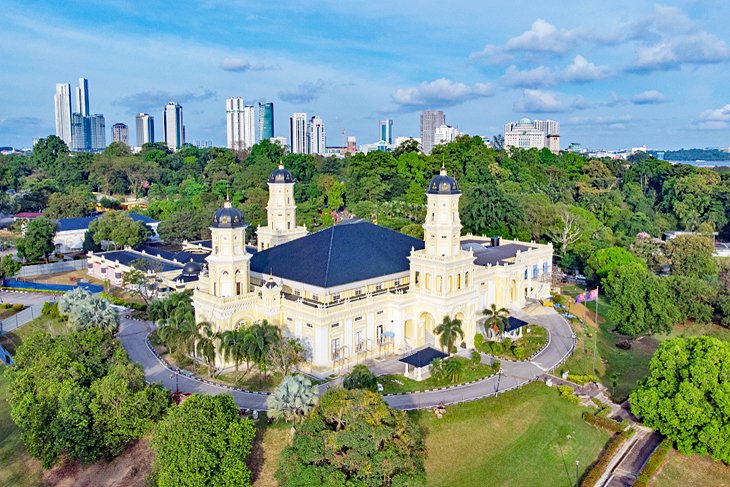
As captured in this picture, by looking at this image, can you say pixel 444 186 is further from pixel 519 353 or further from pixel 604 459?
pixel 604 459

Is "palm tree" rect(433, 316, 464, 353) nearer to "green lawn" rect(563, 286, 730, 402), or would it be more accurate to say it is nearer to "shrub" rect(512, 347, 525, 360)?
"shrub" rect(512, 347, 525, 360)

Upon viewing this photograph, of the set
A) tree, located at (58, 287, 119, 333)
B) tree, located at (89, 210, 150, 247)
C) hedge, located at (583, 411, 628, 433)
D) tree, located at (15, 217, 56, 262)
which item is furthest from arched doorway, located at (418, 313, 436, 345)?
tree, located at (15, 217, 56, 262)

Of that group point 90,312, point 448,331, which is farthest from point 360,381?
point 90,312

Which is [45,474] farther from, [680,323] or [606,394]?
[680,323]

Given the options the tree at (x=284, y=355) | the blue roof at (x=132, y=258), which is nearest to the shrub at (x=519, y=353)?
the tree at (x=284, y=355)

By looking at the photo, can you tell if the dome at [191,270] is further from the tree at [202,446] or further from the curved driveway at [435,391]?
the tree at [202,446]

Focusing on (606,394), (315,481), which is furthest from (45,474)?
(606,394)
